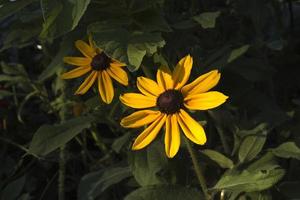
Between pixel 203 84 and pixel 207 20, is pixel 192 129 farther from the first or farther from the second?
pixel 207 20

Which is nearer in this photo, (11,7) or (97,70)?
(11,7)

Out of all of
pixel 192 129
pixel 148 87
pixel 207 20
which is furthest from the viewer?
pixel 207 20

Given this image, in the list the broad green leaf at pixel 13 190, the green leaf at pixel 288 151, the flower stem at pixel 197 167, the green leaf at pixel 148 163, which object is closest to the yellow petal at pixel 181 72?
the flower stem at pixel 197 167

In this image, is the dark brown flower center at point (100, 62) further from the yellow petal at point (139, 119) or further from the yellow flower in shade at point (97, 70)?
the yellow petal at point (139, 119)

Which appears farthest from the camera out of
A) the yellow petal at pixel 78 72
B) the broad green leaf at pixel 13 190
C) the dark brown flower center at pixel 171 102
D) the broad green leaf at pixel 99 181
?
the broad green leaf at pixel 13 190

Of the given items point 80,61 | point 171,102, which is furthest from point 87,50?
point 171,102

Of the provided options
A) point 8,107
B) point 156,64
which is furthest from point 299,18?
point 8,107

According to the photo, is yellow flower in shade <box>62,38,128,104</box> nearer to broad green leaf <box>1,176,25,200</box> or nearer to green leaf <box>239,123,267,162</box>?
green leaf <box>239,123,267,162</box>
